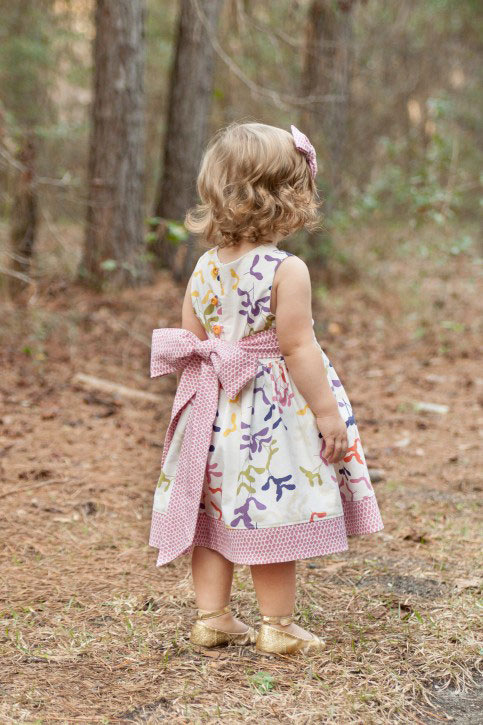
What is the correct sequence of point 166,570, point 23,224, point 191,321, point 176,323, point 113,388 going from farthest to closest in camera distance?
point 176,323, point 23,224, point 113,388, point 166,570, point 191,321

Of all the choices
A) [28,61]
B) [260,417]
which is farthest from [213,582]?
[28,61]

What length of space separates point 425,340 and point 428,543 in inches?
184

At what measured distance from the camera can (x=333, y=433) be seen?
2498mm

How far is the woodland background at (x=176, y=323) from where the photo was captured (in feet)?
8.23

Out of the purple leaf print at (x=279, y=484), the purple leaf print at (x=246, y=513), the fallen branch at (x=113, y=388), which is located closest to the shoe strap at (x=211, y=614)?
the purple leaf print at (x=246, y=513)

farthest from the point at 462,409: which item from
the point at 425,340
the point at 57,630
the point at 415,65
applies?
the point at 415,65

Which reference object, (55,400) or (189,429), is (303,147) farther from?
(55,400)

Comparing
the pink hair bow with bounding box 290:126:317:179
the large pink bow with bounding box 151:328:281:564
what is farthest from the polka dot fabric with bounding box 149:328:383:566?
the pink hair bow with bounding box 290:126:317:179

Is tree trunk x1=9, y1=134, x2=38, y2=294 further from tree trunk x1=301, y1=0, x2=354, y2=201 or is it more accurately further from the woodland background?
tree trunk x1=301, y1=0, x2=354, y2=201

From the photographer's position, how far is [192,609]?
2951 millimetres

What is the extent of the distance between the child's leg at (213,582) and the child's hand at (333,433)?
0.50m

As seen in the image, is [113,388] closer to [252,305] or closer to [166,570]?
[166,570]

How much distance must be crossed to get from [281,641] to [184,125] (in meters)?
7.49

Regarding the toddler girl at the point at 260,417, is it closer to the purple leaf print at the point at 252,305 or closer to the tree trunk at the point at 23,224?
the purple leaf print at the point at 252,305
